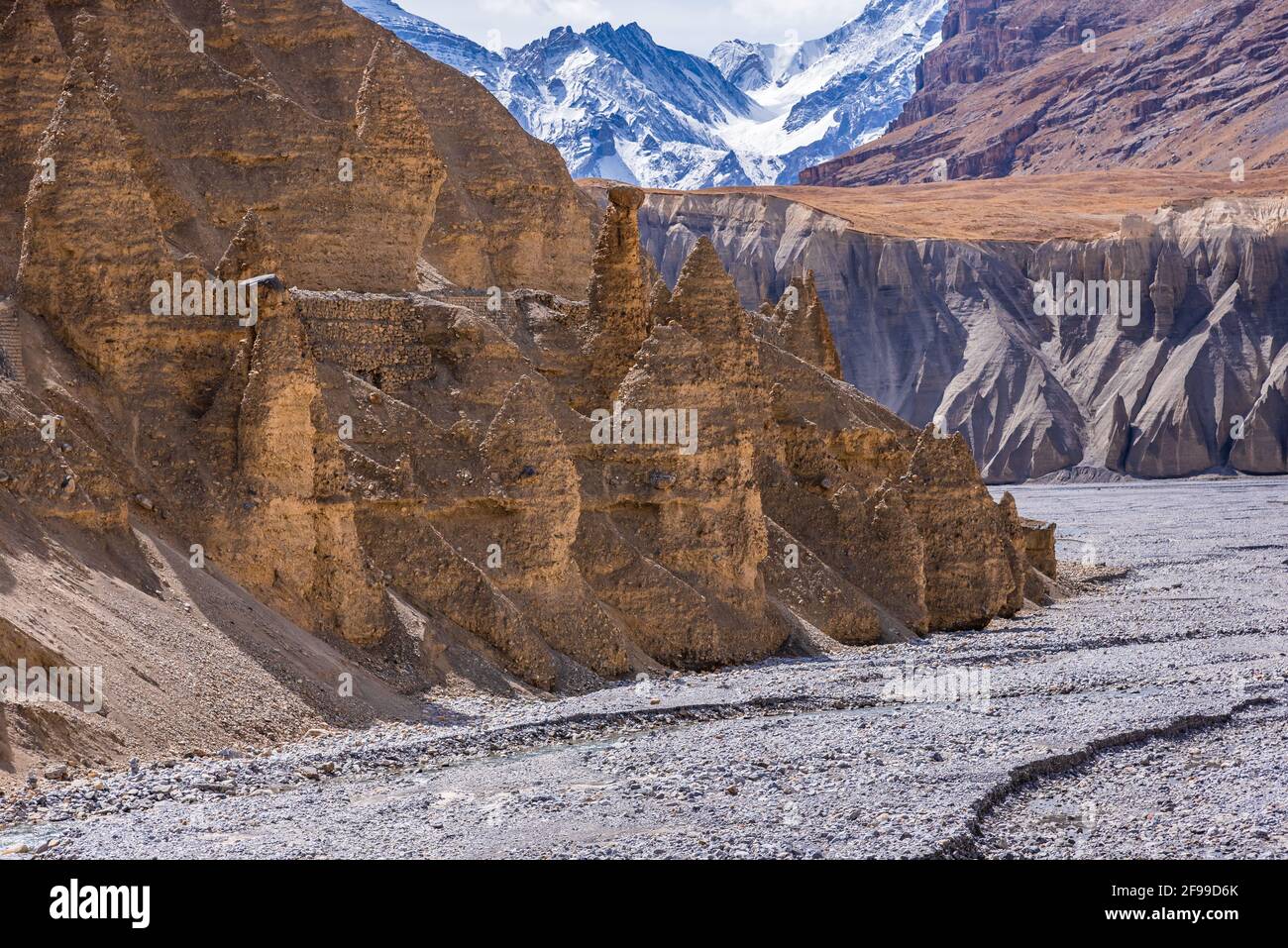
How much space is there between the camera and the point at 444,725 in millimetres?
21453

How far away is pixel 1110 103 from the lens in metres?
162

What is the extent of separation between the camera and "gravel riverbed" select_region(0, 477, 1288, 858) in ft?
51.8

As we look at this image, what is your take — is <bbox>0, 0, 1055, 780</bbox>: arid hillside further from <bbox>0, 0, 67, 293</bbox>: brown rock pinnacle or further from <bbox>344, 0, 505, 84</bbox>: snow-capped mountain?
<bbox>344, 0, 505, 84</bbox>: snow-capped mountain

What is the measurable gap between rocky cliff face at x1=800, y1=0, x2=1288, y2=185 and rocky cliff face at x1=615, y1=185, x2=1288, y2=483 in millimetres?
31895

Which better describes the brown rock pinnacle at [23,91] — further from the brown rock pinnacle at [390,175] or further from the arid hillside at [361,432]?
the brown rock pinnacle at [390,175]

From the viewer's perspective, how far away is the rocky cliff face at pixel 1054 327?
98.4 m

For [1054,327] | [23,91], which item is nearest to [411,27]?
[1054,327]

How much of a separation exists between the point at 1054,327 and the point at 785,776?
303 feet

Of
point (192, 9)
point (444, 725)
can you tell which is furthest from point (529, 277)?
point (444, 725)

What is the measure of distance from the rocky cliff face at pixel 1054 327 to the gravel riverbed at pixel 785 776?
68.7 metres

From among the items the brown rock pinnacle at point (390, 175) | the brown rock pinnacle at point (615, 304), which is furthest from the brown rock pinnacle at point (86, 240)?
the brown rock pinnacle at point (615, 304)

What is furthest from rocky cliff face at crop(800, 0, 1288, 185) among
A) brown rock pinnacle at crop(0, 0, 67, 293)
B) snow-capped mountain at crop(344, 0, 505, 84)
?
brown rock pinnacle at crop(0, 0, 67, 293)
